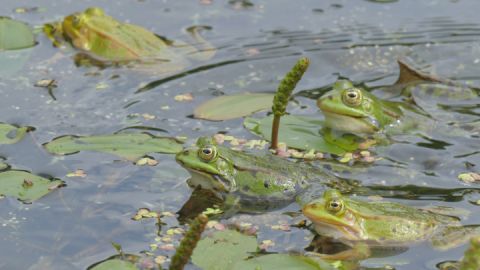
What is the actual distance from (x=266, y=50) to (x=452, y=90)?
6.09 feet

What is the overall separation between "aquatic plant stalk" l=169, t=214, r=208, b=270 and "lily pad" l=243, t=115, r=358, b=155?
2.60m

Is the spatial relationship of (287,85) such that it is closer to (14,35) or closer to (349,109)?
(349,109)

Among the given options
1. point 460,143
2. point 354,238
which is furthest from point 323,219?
point 460,143

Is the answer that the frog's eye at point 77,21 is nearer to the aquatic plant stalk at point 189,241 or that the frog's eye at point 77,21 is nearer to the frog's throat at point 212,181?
the frog's throat at point 212,181

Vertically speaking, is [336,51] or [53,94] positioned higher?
[336,51]

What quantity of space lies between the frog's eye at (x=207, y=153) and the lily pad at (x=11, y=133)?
1639 millimetres

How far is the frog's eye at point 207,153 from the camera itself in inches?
229

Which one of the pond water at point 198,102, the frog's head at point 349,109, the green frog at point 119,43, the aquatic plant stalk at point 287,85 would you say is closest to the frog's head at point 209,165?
the pond water at point 198,102

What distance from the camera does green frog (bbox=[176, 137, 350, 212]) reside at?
592 cm

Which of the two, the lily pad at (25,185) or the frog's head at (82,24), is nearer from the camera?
the lily pad at (25,185)

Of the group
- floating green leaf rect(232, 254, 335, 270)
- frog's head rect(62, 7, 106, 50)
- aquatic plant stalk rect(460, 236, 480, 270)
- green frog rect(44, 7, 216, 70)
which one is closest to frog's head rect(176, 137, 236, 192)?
floating green leaf rect(232, 254, 335, 270)

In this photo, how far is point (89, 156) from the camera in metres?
6.64

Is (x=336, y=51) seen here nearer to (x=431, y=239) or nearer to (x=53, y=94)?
(x=53, y=94)

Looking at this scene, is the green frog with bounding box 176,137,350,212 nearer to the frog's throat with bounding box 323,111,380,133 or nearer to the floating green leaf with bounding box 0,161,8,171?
the frog's throat with bounding box 323,111,380,133
